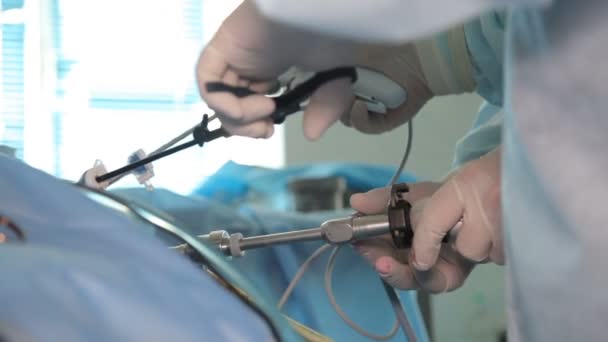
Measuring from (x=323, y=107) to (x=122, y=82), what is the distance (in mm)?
2042

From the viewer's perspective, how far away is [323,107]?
1.74 ft

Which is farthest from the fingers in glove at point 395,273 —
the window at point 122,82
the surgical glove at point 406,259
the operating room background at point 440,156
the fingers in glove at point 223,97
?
the window at point 122,82

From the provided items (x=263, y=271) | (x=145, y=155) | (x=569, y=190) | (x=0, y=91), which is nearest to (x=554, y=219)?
(x=569, y=190)

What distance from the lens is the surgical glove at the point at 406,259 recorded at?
0.67 meters

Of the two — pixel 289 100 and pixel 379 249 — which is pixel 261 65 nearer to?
pixel 289 100

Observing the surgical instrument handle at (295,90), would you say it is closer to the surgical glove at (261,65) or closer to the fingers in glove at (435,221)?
the surgical glove at (261,65)

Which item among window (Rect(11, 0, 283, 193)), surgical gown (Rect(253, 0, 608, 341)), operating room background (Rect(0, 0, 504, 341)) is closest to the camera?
surgical gown (Rect(253, 0, 608, 341))

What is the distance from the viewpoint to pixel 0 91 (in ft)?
7.15

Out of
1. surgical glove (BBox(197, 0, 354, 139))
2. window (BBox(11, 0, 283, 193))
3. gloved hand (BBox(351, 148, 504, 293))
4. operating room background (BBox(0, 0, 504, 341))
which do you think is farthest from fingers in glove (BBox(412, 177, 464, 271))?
window (BBox(11, 0, 283, 193))

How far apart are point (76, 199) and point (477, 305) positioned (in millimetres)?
1766

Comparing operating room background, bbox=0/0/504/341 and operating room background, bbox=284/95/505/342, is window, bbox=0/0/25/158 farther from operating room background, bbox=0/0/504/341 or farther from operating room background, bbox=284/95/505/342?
operating room background, bbox=284/95/505/342

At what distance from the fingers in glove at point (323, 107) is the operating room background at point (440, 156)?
4.54 ft

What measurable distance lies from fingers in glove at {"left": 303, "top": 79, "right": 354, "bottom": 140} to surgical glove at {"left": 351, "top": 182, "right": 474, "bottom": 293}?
164mm

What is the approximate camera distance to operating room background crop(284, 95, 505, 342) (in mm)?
1982
